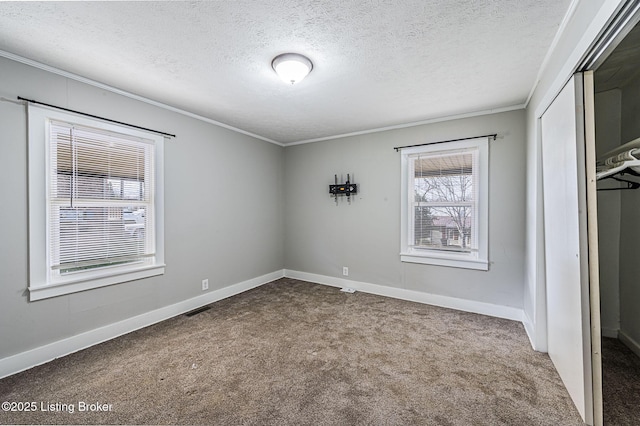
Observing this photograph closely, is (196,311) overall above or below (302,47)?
below

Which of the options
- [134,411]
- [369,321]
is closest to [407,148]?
[369,321]

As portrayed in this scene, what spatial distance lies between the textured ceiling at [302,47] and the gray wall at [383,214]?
651 millimetres

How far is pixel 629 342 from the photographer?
2.42 meters

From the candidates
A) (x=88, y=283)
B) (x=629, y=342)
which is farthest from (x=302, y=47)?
(x=629, y=342)

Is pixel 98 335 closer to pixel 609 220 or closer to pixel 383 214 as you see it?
pixel 383 214

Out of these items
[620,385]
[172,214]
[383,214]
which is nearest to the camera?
[620,385]

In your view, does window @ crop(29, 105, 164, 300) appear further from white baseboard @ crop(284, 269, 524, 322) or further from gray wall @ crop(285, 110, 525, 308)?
white baseboard @ crop(284, 269, 524, 322)

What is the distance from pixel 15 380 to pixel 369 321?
3054mm

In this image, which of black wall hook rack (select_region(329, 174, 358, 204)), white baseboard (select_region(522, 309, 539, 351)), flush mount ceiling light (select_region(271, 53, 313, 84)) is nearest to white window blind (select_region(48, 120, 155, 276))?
flush mount ceiling light (select_region(271, 53, 313, 84))

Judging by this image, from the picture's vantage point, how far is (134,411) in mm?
1723

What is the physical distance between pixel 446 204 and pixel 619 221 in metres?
1.56

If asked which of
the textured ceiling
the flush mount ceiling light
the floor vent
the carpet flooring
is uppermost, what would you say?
the textured ceiling

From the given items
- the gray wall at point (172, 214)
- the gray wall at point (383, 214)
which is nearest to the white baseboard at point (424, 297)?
the gray wall at point (383, 214)

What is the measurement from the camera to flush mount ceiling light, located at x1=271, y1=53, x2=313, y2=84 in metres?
2.09
